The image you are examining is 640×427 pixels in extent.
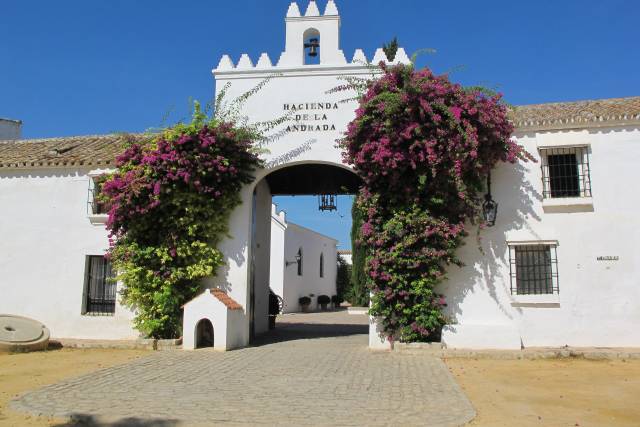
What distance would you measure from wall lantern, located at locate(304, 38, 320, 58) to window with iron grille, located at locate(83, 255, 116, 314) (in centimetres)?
755

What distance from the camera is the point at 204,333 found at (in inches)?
501

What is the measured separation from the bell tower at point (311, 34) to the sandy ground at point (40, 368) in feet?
26.1

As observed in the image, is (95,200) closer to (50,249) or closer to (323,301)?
(50,249)

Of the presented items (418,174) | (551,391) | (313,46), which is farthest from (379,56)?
(551,391)

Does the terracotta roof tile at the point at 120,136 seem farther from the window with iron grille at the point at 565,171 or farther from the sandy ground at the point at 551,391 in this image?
the sandy ground at the point at 551,391

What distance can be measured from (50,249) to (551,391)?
1236 centimetres

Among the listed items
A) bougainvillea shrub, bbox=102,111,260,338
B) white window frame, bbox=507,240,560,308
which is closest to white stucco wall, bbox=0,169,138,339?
bougainvillea shrub, bbox=102,111,260,338

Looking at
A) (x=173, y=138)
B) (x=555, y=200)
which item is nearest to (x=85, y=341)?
(x=173, y=138)

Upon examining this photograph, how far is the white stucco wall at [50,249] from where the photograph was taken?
1402 centimetres

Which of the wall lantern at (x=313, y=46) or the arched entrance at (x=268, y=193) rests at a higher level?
the wall lantern at (x=313, y=46)

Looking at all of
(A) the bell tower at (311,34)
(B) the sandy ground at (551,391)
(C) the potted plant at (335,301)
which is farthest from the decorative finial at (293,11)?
(C) the potted plant at (335,301)

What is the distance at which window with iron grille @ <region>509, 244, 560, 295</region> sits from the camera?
12047 mm

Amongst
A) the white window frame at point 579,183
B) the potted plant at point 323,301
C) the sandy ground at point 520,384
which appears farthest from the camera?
the potted plant at point 323,301

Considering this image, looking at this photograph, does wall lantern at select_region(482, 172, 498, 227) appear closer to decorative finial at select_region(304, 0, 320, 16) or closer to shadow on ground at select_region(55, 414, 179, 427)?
decorative finial at select_region(304, 0, 320, 16)
